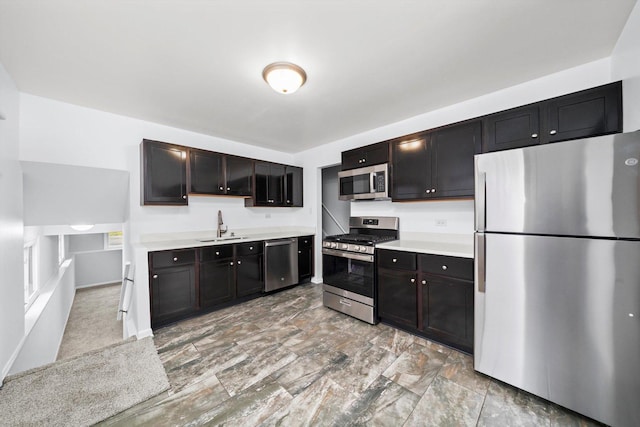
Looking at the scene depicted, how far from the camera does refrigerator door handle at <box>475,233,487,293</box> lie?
179 centimetres

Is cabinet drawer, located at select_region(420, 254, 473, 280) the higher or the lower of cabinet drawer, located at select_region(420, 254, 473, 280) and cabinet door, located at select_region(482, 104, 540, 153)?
the lower

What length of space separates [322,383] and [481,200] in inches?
72.8

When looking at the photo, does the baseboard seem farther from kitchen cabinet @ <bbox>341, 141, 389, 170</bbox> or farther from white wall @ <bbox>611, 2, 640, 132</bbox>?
white wall @ <bbox>611, 2, 640, 132</bbox>

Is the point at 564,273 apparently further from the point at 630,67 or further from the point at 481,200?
the point at 630,67

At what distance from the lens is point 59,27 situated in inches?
62.3

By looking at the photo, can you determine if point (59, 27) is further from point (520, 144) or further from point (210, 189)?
point (520, 144)

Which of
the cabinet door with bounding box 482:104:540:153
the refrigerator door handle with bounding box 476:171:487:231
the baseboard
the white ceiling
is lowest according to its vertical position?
the baseboard

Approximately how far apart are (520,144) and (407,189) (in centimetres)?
108

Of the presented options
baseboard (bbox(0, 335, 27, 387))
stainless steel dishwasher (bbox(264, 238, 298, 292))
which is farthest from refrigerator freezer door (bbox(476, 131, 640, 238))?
baseboard (bbox(0, 335, 27, 387))

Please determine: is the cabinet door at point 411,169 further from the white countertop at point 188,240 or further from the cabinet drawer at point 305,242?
the white countertop at point 188,240

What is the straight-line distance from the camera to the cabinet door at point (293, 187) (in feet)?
14.6

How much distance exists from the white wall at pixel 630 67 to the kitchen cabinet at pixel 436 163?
2.91 feet

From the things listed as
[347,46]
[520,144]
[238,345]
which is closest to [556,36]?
[520,144]

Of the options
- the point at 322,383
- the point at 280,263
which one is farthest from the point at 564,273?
the point at 280,263
